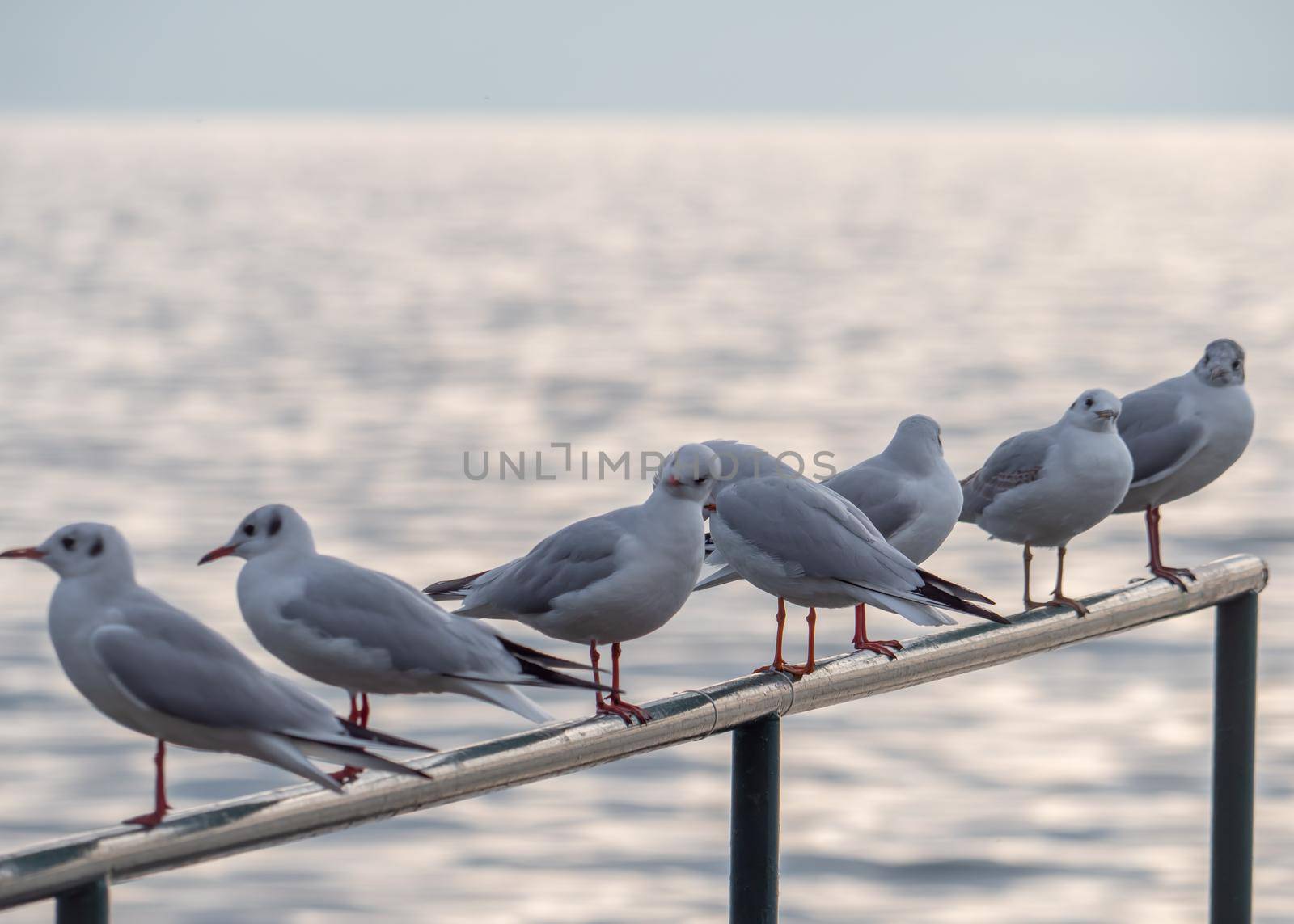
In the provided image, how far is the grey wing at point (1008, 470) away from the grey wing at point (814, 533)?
106 cm

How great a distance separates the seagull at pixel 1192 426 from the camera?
20.5 feet

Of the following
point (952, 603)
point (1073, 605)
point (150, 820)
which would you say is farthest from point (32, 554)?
point (1073, 605)

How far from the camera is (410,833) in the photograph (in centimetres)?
1134

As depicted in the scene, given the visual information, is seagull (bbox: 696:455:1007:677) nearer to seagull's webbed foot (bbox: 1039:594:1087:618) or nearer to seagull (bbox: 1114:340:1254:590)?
seagull's webbed foot (bbox: 1039:594:1087:618)

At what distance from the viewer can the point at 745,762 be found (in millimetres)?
3709

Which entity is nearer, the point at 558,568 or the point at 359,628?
the point at 359,628

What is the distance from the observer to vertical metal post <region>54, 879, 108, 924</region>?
2699 millimetres

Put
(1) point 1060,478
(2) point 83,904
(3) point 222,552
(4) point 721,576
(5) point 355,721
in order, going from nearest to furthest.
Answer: (2) point 83,904
(3) point 222,552
(5) point 355,721
(4) point 721,576
(1) point 1060,478

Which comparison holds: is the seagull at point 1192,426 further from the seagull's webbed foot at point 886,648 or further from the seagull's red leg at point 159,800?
the seagull's red leg at point 159,800

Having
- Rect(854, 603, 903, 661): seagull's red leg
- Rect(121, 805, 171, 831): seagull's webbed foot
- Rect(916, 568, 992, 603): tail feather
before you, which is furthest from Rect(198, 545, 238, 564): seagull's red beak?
Rect(916, 568, 992, 603): tail feather

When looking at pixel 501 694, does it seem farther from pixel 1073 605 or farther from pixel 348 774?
pixel 1073 605

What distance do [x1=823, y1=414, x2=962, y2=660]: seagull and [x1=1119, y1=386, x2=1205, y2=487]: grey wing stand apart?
1115 mm

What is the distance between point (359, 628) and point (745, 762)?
0.73 m

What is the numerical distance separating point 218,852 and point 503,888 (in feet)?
25.0
